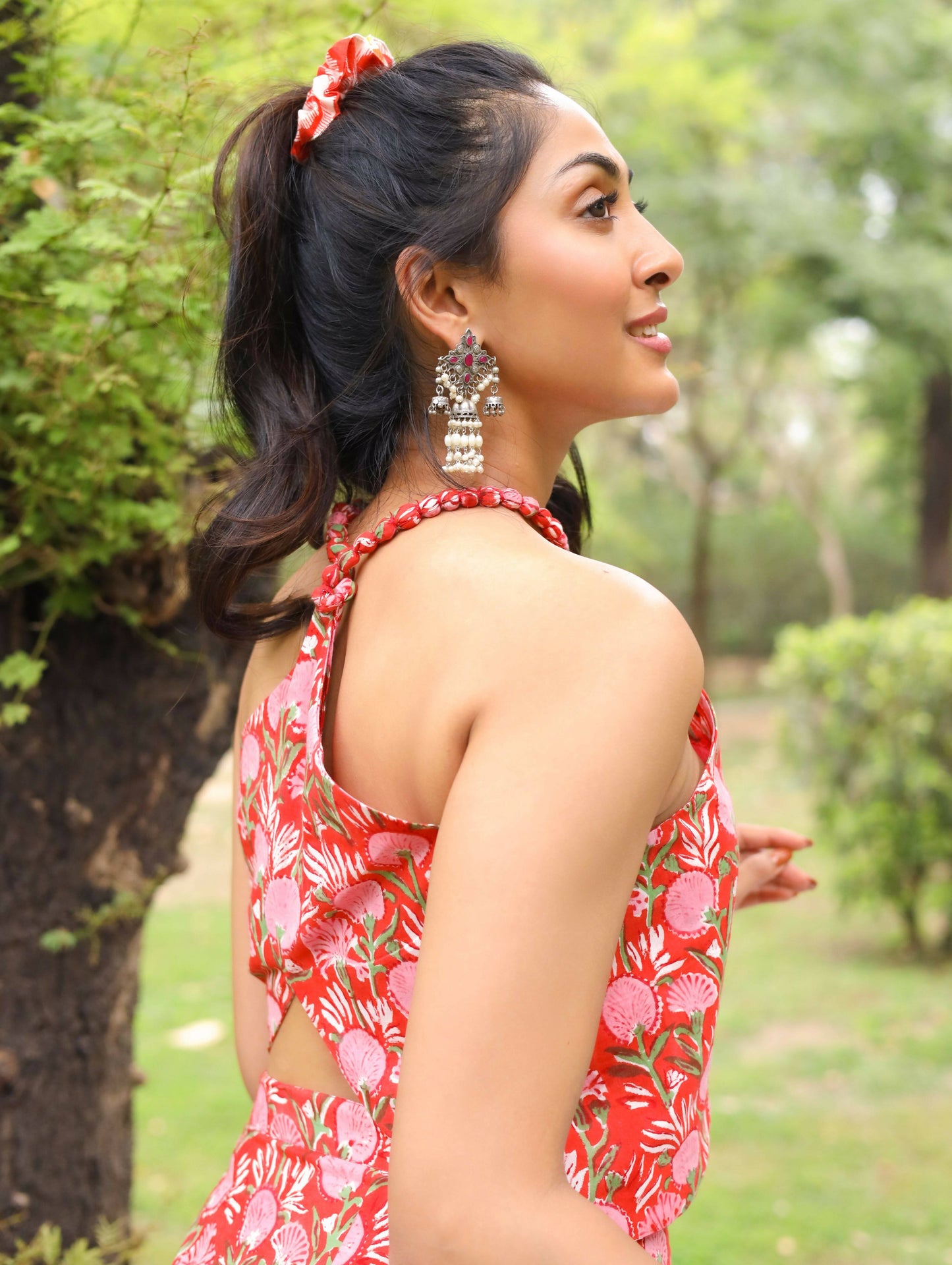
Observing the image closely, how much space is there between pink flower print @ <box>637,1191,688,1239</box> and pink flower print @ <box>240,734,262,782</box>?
2.08ft

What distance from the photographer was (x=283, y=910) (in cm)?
135

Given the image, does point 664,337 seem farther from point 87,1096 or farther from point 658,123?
point 658,123

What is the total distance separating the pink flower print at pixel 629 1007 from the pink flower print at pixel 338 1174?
30 cm

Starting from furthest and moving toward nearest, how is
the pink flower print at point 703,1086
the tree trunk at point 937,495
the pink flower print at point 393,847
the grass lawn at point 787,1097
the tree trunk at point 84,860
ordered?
1. the tree trunk at point 937,495
2. the grass lawn at point 787,1097
3. the tree trunk at point 84,860
4. the pink flower print at point 703,1086
5. the pink flower print at point 393,847

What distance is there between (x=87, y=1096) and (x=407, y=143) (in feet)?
5.79

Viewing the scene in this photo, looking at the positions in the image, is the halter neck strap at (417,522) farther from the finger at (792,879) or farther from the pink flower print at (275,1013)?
the finger at (792,879)

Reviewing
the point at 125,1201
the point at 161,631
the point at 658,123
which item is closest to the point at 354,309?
the point at 161,631

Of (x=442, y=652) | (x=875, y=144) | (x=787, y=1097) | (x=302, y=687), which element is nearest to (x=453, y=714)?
(x=442, y=652)

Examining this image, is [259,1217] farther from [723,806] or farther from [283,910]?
[723,806]

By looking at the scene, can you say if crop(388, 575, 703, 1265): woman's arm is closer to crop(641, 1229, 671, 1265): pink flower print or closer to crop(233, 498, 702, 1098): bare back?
crop(233, 498, 702, 1098): bare back

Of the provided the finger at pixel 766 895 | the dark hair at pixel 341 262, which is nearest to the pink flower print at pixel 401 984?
the dark hair at pixel 341 262

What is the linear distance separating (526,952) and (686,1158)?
0.46 m

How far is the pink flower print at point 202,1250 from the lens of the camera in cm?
139

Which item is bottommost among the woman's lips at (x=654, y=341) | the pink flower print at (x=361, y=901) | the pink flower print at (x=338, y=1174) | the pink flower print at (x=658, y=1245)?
the pink flower print at (x=658, y=1245)
